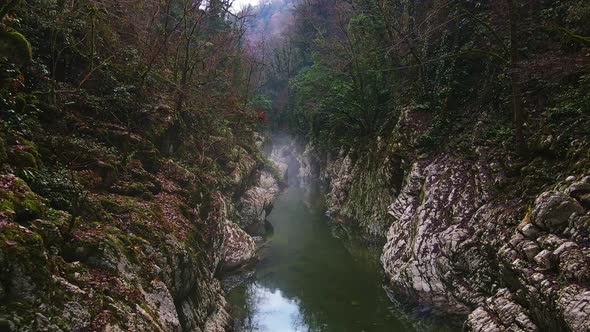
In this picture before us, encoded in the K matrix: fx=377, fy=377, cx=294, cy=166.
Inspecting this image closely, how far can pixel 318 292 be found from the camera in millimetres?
14781

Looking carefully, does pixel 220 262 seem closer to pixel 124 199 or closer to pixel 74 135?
pixel 124 199

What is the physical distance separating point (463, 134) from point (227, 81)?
15.3 meters

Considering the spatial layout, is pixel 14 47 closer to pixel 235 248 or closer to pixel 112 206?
pixel 112 206

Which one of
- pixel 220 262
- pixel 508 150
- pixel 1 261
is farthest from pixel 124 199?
pixel 508 150

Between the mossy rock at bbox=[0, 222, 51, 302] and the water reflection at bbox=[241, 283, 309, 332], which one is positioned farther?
the water reflection at bbox=[241, 283, 309, 332]

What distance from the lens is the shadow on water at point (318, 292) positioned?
12.4m

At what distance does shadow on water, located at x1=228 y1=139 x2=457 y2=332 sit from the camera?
12352 millimetres

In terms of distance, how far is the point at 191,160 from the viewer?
16250 mm

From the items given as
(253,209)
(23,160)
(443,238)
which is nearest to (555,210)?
(443,238)

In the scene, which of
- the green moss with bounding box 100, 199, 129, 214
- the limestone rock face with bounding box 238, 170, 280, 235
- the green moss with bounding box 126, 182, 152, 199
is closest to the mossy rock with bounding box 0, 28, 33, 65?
the green moss with bounding box 100, 199, 129, 214

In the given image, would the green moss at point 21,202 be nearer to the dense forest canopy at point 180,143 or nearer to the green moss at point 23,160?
the dense forest canopy at point 180,143

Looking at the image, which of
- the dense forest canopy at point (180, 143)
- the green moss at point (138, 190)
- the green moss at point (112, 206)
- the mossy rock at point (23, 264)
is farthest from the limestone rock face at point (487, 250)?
the green moss at point (138, 190)

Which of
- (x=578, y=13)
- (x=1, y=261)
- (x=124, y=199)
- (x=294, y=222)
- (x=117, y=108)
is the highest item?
(x=578, y=13)

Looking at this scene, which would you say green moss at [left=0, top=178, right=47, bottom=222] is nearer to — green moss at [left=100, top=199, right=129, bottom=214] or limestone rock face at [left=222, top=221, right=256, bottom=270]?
green moss at [left=100, top=199, right=129, bottom=214]
